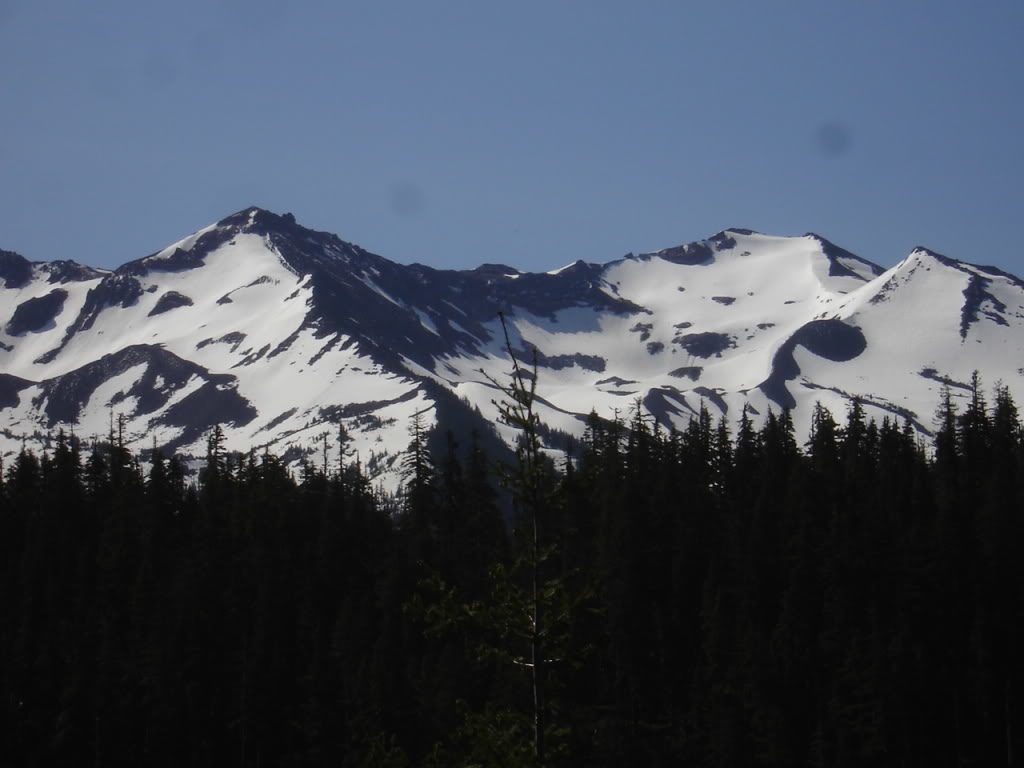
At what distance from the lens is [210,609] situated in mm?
90750

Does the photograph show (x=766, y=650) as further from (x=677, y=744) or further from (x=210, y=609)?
(x=210, y=609)

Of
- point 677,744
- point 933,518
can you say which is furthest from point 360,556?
point 933,518

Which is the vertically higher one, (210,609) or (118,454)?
(118,454)

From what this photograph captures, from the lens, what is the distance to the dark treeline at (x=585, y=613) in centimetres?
7531

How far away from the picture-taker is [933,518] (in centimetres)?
9250

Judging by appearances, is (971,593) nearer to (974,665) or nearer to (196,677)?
(974,665)

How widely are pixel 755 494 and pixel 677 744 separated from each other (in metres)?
28.3

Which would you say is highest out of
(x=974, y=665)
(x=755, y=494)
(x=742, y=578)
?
(x=755, y=494)

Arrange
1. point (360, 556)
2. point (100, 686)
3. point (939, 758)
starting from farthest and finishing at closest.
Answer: point (360, 556), point (100, 686), point (939, 758)

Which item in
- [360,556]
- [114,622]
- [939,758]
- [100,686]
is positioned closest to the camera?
[939,758]

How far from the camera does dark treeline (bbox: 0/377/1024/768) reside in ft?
247

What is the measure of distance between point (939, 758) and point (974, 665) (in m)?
6.82

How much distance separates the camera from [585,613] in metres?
65.7

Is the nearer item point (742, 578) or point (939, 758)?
point (939, 758)
